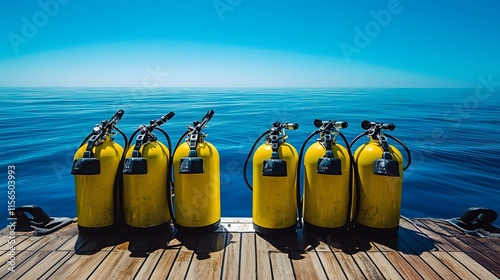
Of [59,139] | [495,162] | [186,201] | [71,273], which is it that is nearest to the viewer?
[71,273]

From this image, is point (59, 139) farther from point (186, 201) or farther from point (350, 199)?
point (350, 199)

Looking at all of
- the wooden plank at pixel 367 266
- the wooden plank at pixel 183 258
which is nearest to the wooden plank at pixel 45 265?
the wooden plank at pixel 183 258

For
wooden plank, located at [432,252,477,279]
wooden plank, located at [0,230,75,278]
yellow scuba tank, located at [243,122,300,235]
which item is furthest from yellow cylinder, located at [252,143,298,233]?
wooden plank, located at [0,230,75,278]

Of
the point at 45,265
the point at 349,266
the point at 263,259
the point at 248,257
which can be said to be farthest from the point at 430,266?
the point at 45,265

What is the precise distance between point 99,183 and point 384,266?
7.60 feet

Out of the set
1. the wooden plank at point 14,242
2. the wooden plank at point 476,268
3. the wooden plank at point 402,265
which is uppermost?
the wooden plank at point 14,242

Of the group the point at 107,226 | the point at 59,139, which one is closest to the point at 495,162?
the point at 107,226

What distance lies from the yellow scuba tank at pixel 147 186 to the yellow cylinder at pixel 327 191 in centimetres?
126

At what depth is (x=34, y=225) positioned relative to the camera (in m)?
2.91

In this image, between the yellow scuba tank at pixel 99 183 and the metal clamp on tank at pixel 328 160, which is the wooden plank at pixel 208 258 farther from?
the metal clamp on tank at pixel 328 160

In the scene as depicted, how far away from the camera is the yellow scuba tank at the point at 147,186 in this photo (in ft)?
8.52

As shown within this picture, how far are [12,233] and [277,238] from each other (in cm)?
237

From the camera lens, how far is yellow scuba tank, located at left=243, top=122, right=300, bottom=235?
8.46 feet

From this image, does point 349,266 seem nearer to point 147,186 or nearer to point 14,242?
point 147,186
